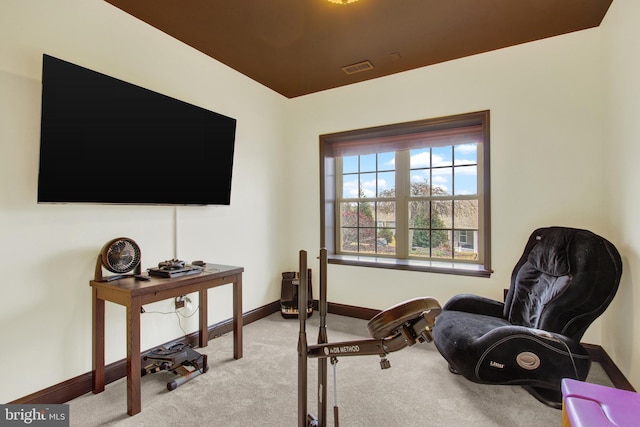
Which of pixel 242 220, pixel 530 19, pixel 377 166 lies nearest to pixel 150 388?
pixel 242 220

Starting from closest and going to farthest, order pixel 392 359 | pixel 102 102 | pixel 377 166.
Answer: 1. pixel 102 102
2. pixel 392 359
3. pixel 377 166

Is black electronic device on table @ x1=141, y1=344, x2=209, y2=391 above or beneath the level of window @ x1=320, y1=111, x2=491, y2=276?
beneath

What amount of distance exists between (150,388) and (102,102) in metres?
1.93

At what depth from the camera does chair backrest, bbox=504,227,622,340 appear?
1833 millimetres

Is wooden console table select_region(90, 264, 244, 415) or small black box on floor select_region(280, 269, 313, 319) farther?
small black box on floor select_region(280, 269, 313, 319)

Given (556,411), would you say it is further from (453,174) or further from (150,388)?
(150,388)

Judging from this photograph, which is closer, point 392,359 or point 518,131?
point 392,359

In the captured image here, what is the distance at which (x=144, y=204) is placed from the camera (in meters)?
2.37

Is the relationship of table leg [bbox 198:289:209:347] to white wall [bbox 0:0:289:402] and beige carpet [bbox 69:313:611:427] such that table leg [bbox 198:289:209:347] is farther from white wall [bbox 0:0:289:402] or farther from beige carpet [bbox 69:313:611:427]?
beige carpet [bbox 69:313:611:427]

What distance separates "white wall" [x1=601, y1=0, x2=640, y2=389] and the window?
85cm

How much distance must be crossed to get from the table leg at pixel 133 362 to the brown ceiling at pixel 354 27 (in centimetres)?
208

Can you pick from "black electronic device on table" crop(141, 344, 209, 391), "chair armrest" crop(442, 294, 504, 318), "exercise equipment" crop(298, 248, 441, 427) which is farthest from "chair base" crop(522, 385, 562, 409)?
"black electronic device on table" crop(141, 344, 209, 391)

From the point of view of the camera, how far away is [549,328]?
1.91 meters

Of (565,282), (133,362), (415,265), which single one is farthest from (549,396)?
(133,362)
